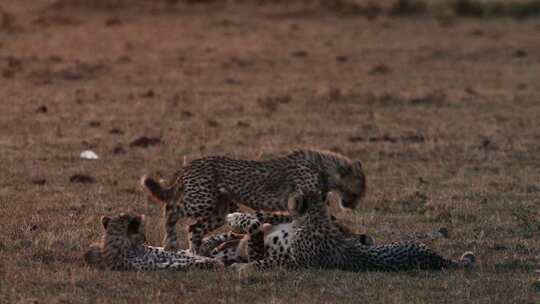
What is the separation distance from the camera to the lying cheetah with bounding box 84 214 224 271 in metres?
8.49

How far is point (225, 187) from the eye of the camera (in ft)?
31.9

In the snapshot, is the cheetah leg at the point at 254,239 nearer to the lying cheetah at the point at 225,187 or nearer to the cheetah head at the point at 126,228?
the lying cheetah at the point at 225,187

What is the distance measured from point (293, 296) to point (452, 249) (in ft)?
7.29

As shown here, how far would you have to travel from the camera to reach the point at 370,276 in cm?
831

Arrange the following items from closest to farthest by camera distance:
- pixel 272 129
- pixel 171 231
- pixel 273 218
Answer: pixel 273 218 < pixel 171 231 < pixel 272 129

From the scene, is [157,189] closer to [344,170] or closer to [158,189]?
[158,189]

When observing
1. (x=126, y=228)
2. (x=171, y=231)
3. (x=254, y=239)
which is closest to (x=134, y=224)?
(x=126, y=228)

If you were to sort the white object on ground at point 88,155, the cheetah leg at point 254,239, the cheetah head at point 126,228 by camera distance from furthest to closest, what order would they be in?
the white object on ground at point 88,155 < the cheetah leg at point 254,239 < the cheetah head at point 126,228

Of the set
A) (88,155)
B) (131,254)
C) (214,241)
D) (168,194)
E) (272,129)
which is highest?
(168,194)

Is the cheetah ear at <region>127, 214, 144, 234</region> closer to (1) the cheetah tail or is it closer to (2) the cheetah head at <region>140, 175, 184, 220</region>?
(2) the cheetah head at <region>140, 175, 184, 220</region>

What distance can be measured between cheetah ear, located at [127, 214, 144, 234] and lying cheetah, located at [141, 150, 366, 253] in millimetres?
693

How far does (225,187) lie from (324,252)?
1361mm

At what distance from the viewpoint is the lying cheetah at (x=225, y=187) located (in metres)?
9.49

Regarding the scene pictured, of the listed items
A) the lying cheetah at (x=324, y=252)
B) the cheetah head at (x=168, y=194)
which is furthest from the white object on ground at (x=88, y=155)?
the lying cheetah at (x=324, y=252)
